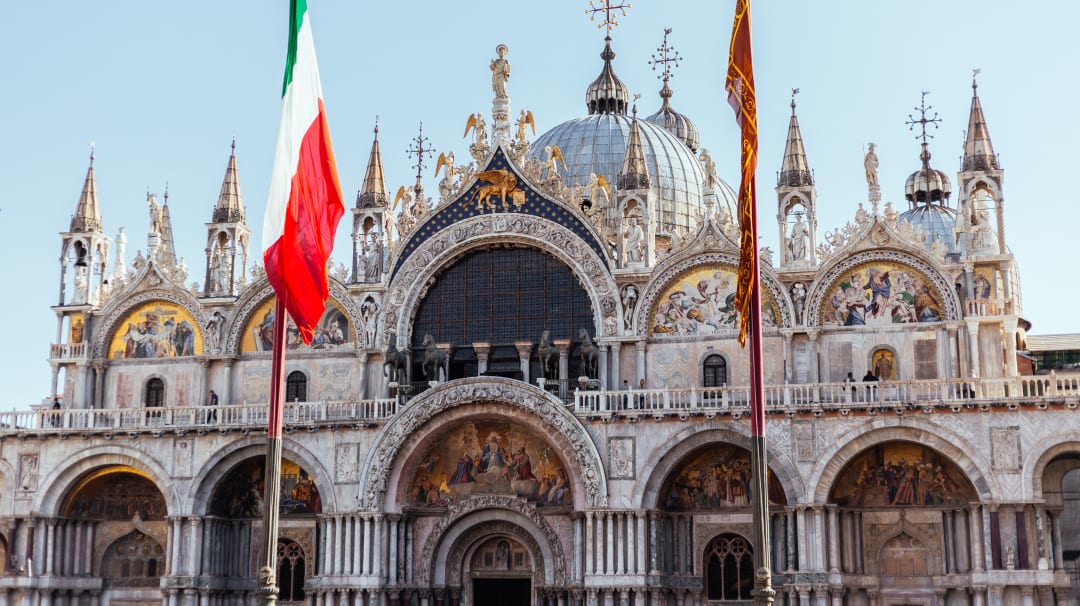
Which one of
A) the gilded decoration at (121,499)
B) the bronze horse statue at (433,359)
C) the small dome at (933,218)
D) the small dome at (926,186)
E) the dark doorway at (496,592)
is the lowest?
the dark doorway at (496,592)

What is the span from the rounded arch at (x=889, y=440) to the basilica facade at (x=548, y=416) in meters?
0.07

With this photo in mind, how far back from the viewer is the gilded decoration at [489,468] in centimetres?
4359

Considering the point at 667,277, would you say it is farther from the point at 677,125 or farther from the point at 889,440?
the point at 677,125

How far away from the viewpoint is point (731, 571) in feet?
139

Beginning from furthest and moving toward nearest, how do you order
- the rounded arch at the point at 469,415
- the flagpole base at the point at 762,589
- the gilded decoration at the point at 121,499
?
the gilded decoration at the point at 121,499, the rounded arch at the point at 469,415, the flagpole base at the point at 762,589

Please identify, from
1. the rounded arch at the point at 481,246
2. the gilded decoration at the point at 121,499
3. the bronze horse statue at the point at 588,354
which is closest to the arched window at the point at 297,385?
the rounded arch at the point at 481,246

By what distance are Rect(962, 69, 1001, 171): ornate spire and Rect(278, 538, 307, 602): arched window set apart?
24.0m

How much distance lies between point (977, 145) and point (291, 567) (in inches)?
991

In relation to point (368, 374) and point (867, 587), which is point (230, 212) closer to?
point (368, 374)

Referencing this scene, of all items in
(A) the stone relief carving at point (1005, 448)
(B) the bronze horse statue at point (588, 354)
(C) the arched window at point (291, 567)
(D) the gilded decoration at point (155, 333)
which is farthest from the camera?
(D) the gilded decoration at point (155, 333)

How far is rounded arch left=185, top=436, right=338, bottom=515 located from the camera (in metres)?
43.7

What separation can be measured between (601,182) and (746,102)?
19.4 metres

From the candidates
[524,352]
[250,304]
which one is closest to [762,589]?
[524,352]

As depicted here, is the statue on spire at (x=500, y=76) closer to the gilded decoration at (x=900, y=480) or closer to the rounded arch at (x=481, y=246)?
the rounded arch at (x=481, y=246)
